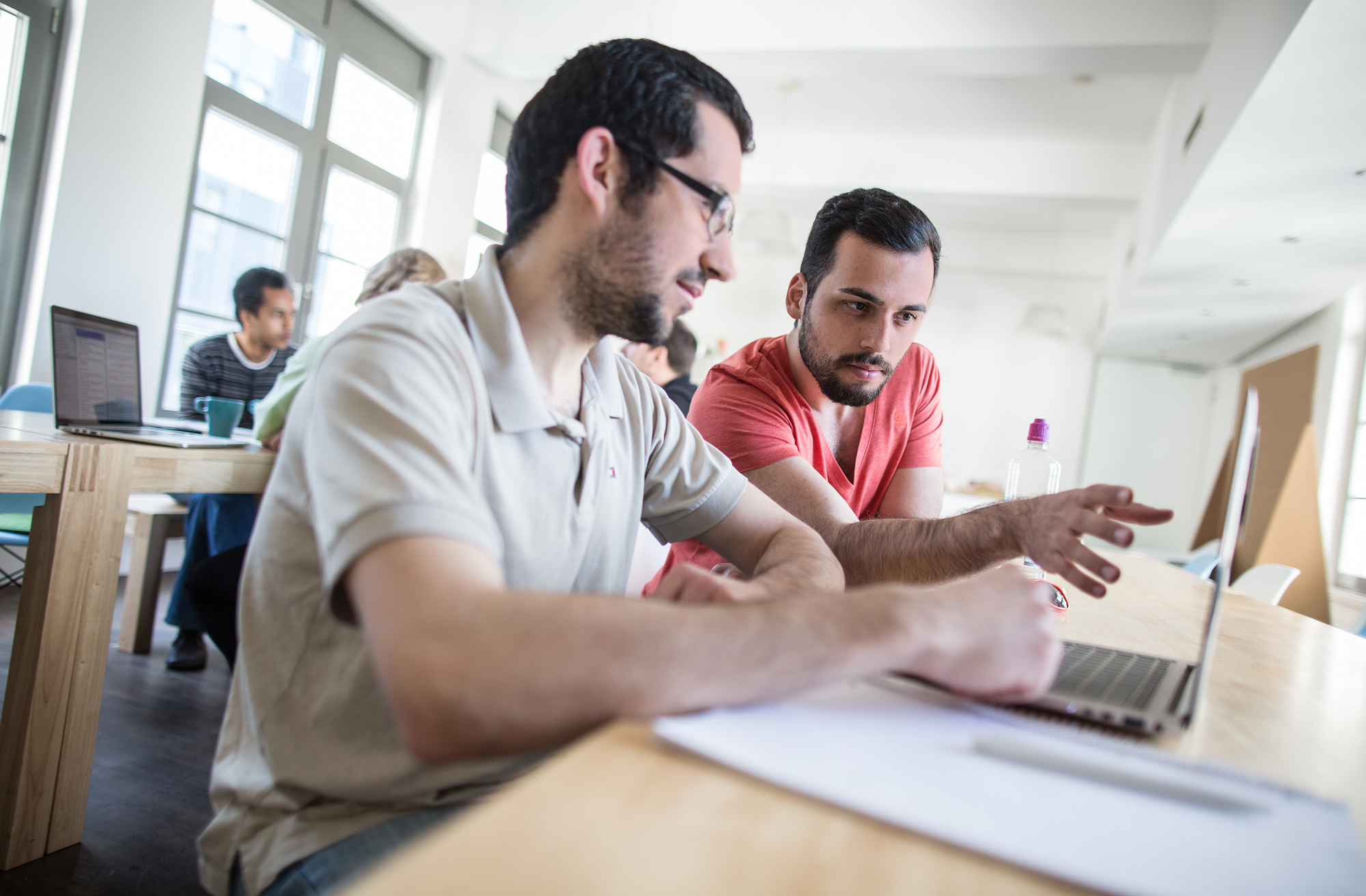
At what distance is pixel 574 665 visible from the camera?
1.62 ft

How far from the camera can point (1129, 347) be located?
7836 mm

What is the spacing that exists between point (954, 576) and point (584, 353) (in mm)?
726

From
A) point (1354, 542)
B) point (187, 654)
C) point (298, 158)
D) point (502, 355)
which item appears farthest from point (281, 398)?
point (1354, 542)

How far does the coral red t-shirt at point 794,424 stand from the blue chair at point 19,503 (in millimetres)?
1822

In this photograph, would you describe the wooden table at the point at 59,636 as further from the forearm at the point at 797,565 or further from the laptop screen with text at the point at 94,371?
the forearm at the point at 797,565

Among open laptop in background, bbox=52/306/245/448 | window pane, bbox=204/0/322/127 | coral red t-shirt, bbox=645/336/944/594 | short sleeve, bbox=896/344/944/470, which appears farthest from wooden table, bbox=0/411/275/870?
window pane, bbox=204/0/322/127

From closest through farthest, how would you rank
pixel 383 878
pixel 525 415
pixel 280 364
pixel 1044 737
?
pixel 383 878 < pixel 1044 737 < pixel 525 415 < pixel 280 364

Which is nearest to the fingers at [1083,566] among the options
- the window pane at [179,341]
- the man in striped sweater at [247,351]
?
the man in striped sweater at [247,351]

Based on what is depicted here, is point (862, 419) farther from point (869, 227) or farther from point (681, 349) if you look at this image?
point (681, 349)

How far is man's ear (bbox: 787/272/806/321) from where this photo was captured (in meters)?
1.74

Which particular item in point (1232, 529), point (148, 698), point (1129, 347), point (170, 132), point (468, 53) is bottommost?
point (148, 698)

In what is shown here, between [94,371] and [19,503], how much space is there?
44.3 inches

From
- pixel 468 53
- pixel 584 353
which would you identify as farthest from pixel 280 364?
pixel 584 353

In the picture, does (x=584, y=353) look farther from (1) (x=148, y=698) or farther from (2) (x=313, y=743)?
(1) (x=148, y=698)
